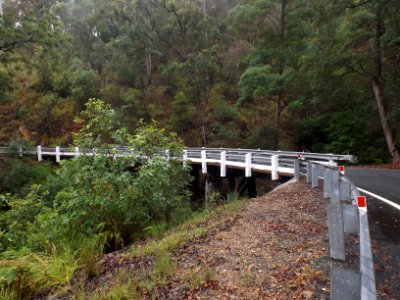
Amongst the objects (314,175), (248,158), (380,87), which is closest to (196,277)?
(314,175)

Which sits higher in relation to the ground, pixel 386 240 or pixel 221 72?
pixel 221 72

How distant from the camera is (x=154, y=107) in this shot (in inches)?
1420

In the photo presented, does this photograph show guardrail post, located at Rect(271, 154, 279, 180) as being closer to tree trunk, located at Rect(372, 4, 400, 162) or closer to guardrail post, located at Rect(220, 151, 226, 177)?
guardrail post, located at Rect(220, 151, 226, 177)

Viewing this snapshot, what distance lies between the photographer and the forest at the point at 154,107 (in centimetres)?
715

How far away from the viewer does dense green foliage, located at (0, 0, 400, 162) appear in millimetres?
20312

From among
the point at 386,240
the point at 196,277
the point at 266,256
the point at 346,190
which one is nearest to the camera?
the point at 196,277

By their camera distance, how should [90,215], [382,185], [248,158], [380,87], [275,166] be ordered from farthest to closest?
[380,87]
[248,158]
[275,166]
[382,185]
[90,215]

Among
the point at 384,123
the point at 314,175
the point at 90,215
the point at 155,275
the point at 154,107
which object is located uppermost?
the point at 154,107

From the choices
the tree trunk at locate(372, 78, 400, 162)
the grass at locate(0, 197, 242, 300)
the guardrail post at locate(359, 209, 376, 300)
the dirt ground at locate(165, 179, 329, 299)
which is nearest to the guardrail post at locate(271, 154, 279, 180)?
the dirt ground at locate(165, 179, 329, 299)

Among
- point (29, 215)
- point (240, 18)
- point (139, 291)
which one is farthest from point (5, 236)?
point (240, 18)

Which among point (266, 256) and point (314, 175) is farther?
point (314, 175)

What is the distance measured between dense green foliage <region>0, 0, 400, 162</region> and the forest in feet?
0.45

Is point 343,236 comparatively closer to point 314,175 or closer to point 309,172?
point 314,175

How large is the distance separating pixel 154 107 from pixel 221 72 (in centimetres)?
829
